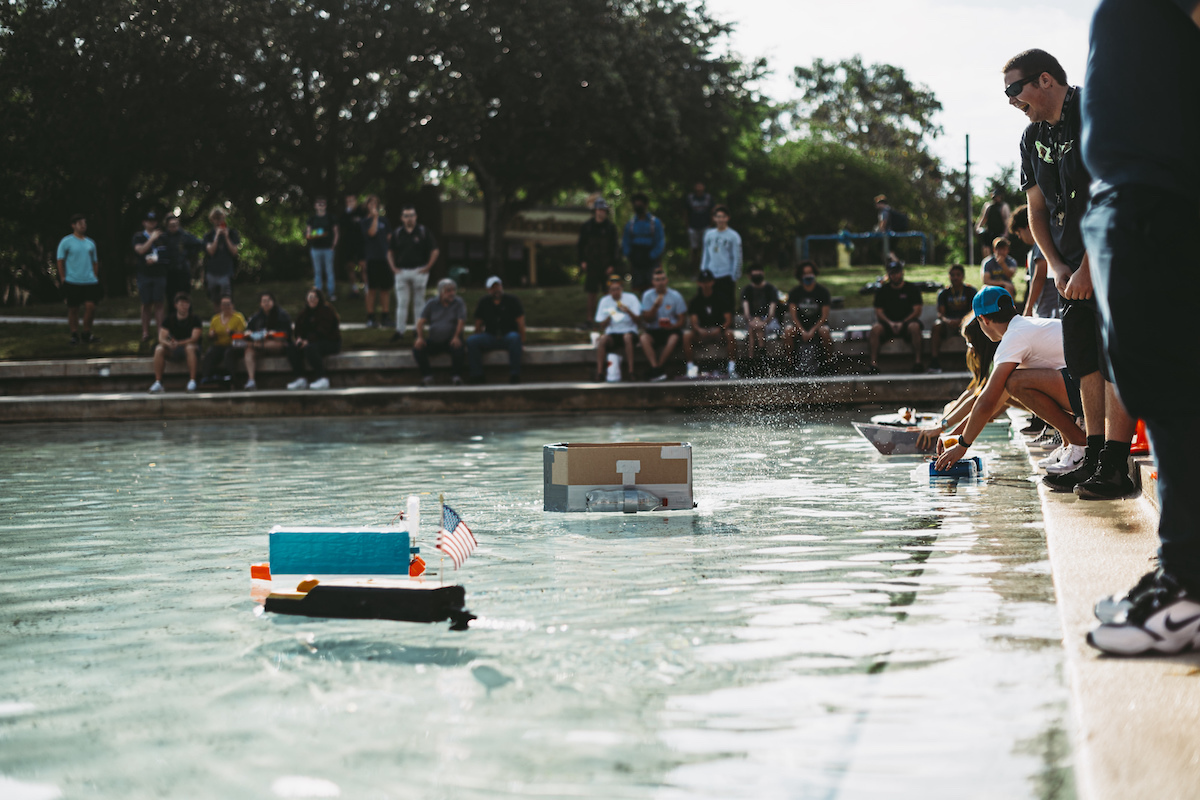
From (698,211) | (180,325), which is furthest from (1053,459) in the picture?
(698,211)

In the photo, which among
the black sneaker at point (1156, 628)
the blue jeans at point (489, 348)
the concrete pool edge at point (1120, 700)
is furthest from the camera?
the blue jeans at point (489, 348)

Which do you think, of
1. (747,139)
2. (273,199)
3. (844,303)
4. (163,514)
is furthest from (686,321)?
(747,139)

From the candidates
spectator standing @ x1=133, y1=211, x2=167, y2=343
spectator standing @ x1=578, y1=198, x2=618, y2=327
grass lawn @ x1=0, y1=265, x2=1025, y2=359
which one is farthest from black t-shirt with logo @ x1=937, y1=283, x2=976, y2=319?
spectator standing @ x1=133, y1=211, x2=167, y2=343

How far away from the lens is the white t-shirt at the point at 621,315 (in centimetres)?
1622

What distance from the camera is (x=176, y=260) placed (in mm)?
18844

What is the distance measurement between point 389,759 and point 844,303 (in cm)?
2075

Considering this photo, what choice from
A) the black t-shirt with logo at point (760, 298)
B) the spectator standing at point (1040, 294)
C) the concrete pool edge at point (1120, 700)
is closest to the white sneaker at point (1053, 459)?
the spectator standing at point (1040, 294)

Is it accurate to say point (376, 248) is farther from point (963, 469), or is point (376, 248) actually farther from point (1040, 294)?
point (963, 469)

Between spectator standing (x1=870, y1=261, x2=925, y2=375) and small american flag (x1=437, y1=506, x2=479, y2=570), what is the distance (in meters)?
12.6

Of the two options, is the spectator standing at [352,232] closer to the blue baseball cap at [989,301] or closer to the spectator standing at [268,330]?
the spectator standing at [268,330]

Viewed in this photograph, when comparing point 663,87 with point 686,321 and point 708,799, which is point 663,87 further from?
point 708,799

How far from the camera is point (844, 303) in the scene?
22656 millimetres

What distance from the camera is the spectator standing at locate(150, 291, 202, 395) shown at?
56.9ft

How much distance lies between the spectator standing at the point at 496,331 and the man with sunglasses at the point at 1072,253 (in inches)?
434
